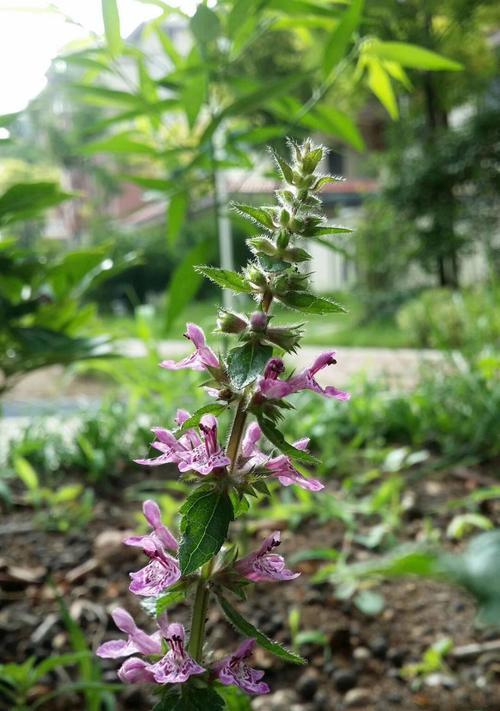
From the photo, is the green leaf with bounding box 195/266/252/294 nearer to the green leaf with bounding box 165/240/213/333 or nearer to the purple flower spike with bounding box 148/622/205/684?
the purple flower spike with bounding box 148/622/205/684

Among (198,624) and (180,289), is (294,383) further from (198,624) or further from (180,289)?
(180,289)

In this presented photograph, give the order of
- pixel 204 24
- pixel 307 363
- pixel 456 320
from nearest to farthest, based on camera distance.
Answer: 1. pixel 204 24
2. pixel 307 363
3. pixel 456 320

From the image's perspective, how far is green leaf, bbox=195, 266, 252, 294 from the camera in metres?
0.33

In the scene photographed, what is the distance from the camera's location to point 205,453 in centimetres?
36

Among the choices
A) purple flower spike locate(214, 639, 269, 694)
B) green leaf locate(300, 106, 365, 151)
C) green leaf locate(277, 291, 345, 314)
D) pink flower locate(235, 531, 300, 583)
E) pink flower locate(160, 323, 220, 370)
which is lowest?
purple flower spike locate(214, 639, 269, 694)

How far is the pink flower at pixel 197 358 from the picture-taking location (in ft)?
1.09

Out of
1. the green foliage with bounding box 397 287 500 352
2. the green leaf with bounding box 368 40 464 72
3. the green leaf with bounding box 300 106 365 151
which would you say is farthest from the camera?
the green foliage with bounding box 397 287 500 352

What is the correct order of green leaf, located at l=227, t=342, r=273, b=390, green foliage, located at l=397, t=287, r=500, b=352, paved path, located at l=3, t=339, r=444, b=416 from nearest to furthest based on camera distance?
green leaf, located at l=227, t=342, r=273, b=390 < green foliage, located at l=397, t=287, r=500, b=352 < paved path, located at l=3, t=339, r=444, b=416

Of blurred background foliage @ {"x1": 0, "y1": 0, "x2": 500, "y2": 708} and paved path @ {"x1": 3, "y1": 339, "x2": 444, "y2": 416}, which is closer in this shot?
blurred background foliage @ {"x1": 0, "y1": 0, "x2": 500, "y2": 708}

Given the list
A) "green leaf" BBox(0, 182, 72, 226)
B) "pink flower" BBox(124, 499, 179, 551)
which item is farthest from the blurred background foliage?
"pink flower" BBox(124, 499, 179, 551)

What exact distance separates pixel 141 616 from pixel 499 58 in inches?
225

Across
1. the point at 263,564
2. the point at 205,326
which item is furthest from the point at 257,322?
the point at 205,326

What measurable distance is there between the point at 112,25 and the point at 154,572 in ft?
2.33

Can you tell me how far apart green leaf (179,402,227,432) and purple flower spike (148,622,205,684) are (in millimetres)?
112
